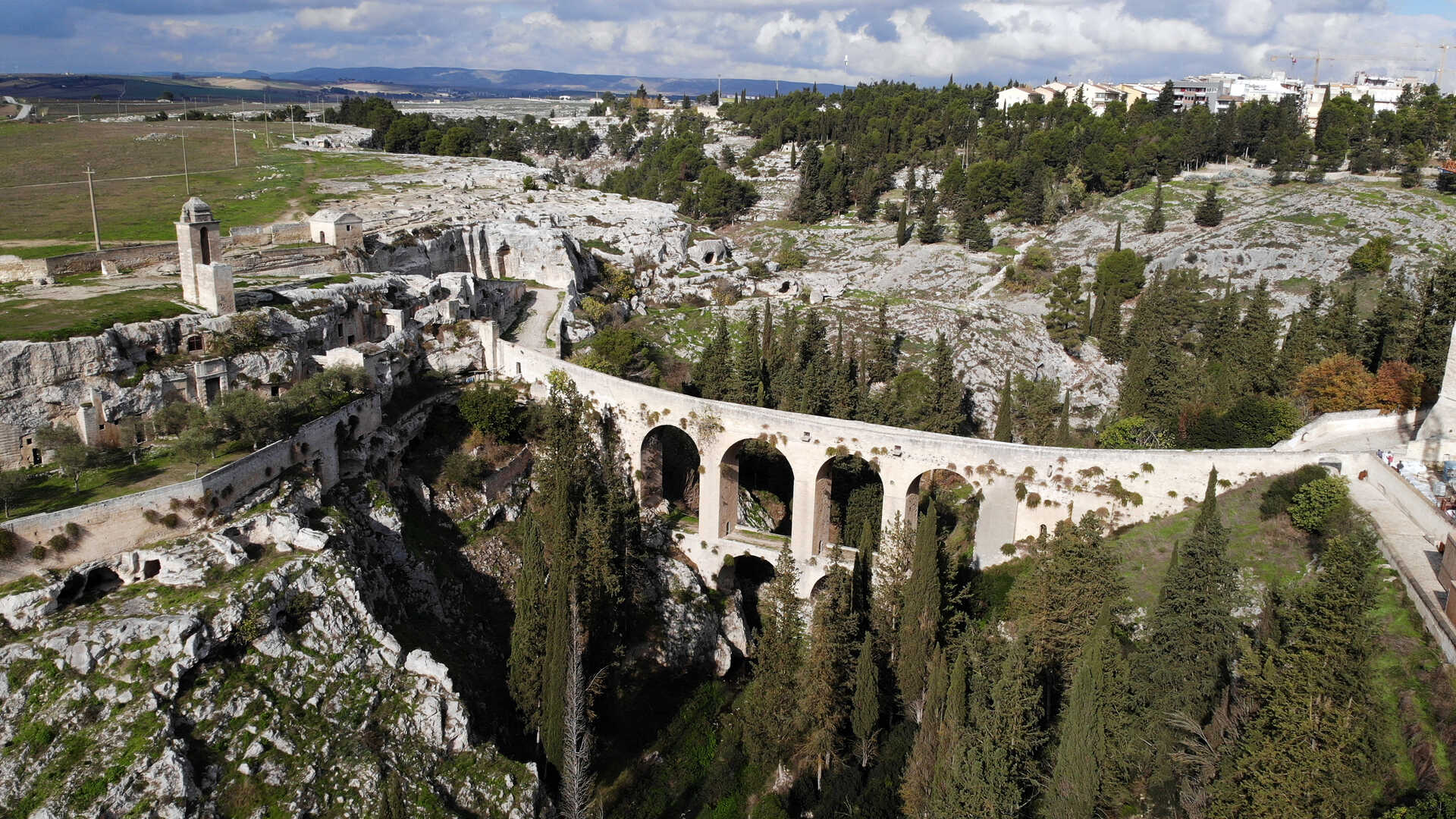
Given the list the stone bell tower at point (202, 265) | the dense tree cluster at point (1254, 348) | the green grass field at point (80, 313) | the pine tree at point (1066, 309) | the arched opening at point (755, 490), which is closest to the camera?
the green grass field at point (80, 313)

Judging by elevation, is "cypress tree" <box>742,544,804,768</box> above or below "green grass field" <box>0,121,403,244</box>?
below

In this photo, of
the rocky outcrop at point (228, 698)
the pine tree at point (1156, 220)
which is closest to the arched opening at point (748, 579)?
the rocky outcrop at point (228, 698)

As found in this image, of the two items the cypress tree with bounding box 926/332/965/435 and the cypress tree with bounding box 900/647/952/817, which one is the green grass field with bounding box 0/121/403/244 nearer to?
the cypress tree with bounding box 926/332/965/435

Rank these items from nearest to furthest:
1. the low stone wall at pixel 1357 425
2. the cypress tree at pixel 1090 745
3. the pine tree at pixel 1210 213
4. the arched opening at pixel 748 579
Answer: the cypress tree at pixel 1090 745 < the arched opening at pixel 748 579 < the low stone wall at pixel 1357 425 < the pine tree at pixel 1210 213

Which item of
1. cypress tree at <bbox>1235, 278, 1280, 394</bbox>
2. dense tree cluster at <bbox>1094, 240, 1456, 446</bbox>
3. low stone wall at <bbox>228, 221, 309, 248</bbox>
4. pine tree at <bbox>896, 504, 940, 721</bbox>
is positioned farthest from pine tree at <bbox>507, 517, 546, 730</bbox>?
cypress tree at <bbox>1235, 278, 1280, 394</bbox>

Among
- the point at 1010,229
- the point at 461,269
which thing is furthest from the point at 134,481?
the point at 1010,229

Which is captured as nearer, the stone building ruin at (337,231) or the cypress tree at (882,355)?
the stone building ruin at (337,231)

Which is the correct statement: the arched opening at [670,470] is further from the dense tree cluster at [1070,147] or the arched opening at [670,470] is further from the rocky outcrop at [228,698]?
the dense tree cluster at [1070,147]

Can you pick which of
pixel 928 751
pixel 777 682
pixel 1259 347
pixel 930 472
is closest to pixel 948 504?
pixel 930 472
